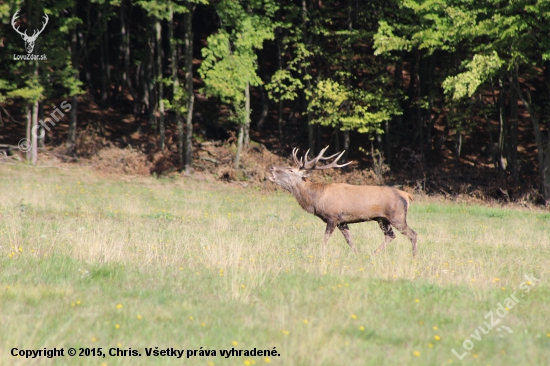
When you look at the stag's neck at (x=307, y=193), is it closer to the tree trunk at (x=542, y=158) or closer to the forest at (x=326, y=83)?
the forest at (x=326, y=83)

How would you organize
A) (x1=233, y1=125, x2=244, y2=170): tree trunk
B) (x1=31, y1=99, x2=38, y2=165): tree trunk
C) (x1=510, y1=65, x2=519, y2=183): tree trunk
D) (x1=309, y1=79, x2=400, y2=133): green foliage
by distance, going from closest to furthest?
(x1=510, y1=65, x2=519, y2=183): tree trunk → (x1=31, y1=99, x2=38, y2=165): tree trunk → (x1=309, y1=79, x2=400, y2=133): green foliage → (x1=233, y1=125, x2=244, y2=170): tree trunk

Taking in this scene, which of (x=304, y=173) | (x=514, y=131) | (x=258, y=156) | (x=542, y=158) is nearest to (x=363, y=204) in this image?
(x=304, y=173)

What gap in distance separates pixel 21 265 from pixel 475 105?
2215 cm

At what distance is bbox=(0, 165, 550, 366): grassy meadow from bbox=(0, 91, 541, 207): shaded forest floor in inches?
397

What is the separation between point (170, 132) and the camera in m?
30.8

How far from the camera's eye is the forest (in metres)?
22.5

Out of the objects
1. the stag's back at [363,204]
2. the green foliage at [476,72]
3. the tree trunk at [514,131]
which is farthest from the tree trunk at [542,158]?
the stag's back at [363,204]

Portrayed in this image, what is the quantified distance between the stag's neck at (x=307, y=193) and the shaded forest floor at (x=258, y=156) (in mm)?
12046

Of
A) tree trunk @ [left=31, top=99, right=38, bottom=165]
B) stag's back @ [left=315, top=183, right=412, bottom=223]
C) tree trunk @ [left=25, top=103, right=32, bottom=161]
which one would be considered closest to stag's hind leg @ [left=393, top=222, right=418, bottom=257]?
stag's back @ [left=315, top=183, right=412, bottom=223]

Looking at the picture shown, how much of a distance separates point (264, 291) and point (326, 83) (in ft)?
63.1

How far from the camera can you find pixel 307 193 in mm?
12906

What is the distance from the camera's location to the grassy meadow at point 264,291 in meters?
5.97

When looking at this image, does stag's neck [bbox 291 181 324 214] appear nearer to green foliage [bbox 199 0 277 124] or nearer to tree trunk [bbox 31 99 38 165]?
green foliage [bbox 199 0 277 124]

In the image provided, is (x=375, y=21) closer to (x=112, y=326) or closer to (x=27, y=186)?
(x=27, y=186)
